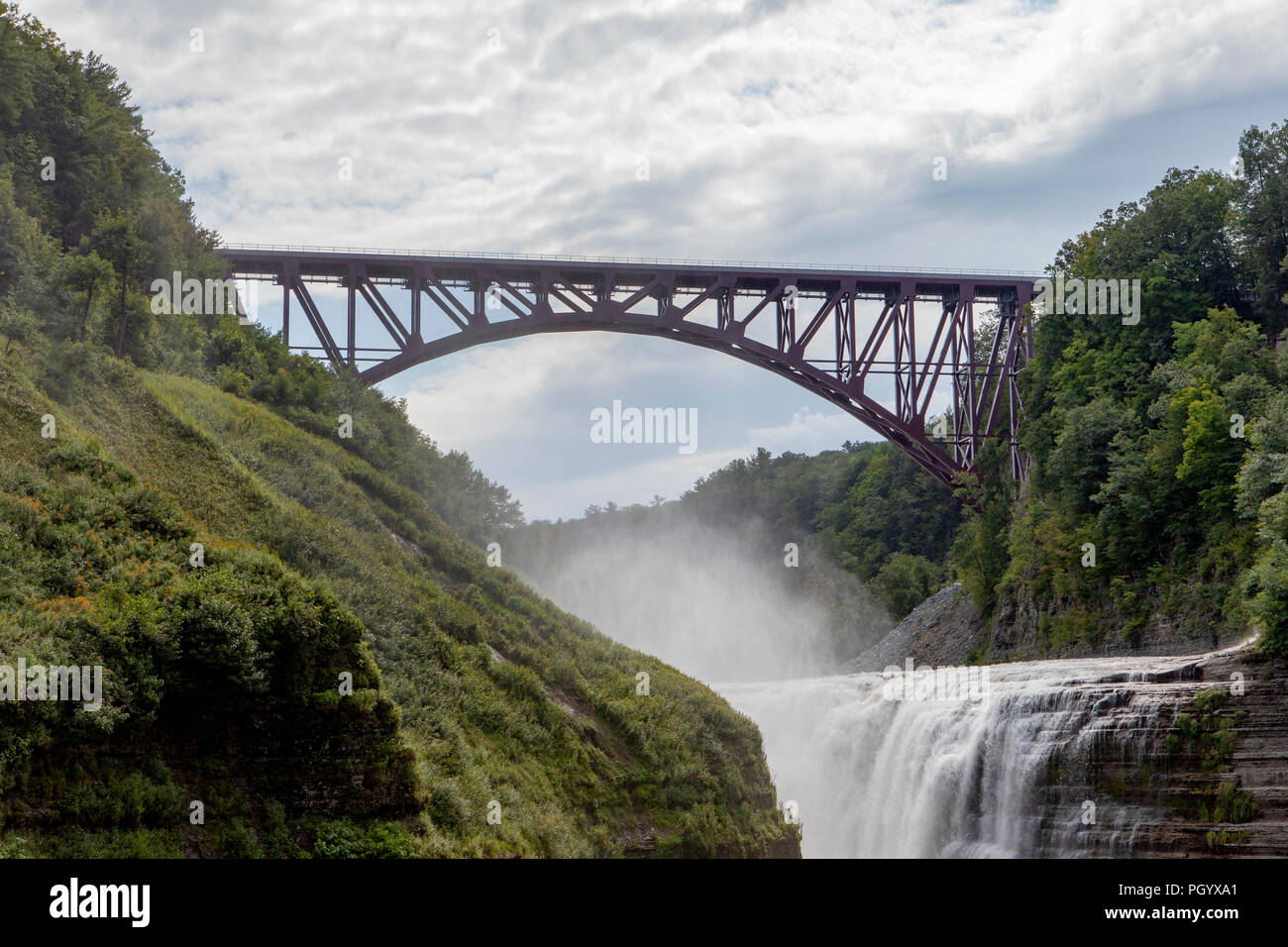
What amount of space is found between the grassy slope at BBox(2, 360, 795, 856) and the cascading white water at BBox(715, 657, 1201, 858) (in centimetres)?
547

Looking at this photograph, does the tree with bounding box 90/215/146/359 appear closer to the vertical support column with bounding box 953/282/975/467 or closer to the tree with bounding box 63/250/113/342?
the tree with bounding box 63/250/113/342

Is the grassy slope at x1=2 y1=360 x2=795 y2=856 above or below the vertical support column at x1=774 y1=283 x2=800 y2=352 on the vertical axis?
below

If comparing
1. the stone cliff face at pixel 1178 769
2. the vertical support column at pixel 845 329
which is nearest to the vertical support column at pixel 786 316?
the vertical support column at pixel 845 329

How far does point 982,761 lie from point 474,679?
1353 cm

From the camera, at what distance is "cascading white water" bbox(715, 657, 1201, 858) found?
86.1 feet

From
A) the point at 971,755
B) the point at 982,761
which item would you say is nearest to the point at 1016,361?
the point at 971,755

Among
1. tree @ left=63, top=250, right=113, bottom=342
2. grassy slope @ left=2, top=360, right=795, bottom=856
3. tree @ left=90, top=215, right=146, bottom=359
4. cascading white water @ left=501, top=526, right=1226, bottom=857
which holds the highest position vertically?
tree @ left=90, top=215, right=146, bottom=359

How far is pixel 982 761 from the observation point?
28719mm

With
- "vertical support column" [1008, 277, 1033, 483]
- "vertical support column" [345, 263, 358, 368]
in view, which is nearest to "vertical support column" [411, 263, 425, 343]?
"vertical support column" [345, 263, 358, 368]

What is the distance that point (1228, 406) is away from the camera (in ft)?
128
